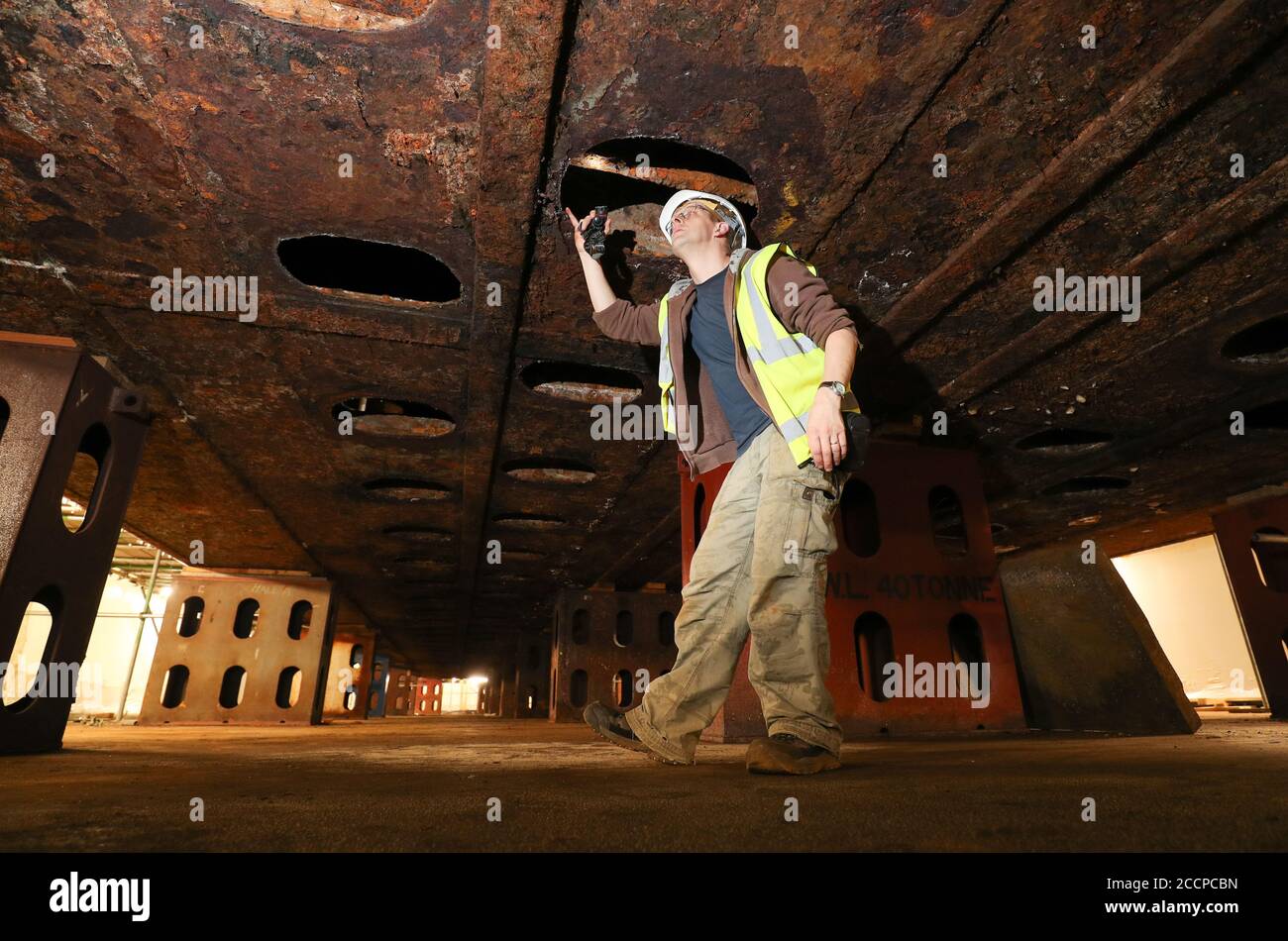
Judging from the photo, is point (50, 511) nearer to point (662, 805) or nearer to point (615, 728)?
point (615, 728)

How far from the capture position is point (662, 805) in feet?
4.46

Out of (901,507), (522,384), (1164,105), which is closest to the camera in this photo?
(1164,105)

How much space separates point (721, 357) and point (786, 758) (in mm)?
1384

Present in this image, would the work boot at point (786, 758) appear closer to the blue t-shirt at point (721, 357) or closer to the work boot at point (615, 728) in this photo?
the work boot at point (615, 728)

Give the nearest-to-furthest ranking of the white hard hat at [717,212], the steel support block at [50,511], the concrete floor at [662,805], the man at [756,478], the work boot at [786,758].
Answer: the concrete floor at [662,805] → the work boot at [786,758] → the man at [756,478] → the white hard hat at [717,212] → the steel support block at [50,511]

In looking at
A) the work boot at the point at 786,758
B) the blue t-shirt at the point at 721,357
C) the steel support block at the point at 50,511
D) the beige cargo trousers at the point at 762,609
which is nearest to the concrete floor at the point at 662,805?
the work boot at the point at 786,758

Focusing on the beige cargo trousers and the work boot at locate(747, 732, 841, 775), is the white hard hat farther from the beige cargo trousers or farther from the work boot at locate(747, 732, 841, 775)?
the work boot at locate(747, 732, 841, 775)

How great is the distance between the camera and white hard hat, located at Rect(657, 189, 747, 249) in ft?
8.49

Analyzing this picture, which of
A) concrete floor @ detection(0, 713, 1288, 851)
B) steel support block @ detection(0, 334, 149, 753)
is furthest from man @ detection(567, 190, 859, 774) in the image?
steel support block @ detection(0, 334, 149, 753)

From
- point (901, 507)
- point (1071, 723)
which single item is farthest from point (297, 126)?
point (1071, 723)

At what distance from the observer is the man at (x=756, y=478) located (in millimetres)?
2043
